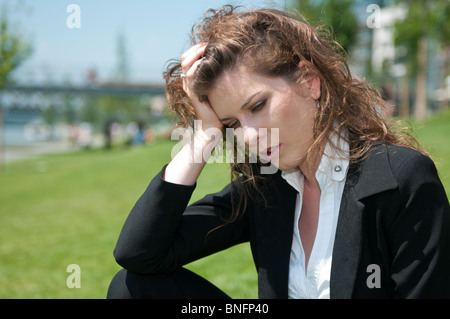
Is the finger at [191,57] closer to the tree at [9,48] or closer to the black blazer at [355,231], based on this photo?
the black blazer at [355,231]

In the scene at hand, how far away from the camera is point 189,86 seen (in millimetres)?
1835

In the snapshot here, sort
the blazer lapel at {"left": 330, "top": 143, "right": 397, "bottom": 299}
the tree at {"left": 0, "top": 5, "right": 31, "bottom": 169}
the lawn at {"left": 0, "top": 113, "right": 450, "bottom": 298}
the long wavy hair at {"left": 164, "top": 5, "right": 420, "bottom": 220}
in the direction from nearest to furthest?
the blazer lapel at {"left": 330, "top": 143, "right": 397, "bottom": 299}
the long wavy hair at {"left": 164, "top": 5, "right": 420, "bottom": 220}
the lawn at {"left": 0, "top": 113, "right": 450, "bottom": 298}
the tree at {"left": 0, "top": 5, "right": 31, "bottom": 169}

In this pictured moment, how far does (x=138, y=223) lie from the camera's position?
179 cm

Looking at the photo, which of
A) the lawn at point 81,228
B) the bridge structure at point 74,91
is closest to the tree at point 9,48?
the lawn at point 81,228

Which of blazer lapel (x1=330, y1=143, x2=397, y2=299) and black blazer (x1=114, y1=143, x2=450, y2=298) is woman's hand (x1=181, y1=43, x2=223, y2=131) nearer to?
black blazer (x1=114, y1=143, x2=450, y2=298)

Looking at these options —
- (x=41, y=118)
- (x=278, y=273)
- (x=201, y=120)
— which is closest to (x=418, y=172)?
(x=278, y=273)

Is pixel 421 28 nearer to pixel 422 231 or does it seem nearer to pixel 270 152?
pixel 270 152

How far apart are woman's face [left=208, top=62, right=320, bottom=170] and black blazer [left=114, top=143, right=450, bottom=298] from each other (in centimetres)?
24

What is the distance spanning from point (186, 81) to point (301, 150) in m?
0.57

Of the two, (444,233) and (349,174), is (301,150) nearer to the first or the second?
(349,174)

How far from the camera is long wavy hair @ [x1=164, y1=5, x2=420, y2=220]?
1673 mm

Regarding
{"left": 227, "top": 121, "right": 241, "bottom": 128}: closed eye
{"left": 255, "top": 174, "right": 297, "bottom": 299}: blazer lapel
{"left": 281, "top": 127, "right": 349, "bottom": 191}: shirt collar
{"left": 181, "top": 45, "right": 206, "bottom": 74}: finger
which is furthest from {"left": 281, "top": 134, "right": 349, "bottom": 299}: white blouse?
{"left": 181, "top": 45, "right": 206, "bottom": 74}: finger

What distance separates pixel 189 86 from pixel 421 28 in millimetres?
16665

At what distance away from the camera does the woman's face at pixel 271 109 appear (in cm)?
166
